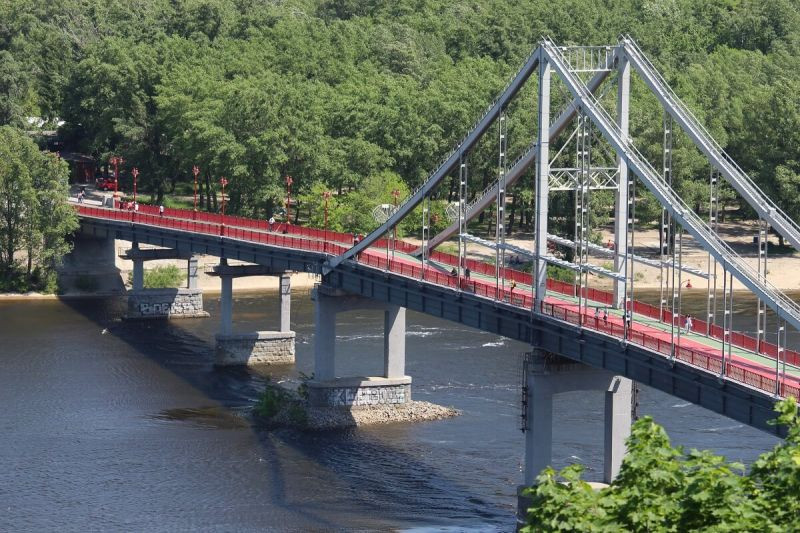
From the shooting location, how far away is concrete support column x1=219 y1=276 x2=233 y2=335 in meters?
120

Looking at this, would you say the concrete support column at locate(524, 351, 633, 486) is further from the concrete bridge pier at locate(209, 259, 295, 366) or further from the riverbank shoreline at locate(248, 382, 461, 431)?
the concrete bridge pier at locate(209, 259, 295, 366)

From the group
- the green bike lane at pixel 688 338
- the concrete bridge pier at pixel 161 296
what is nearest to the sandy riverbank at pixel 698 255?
the concrete bridge pier at pixel 161 296

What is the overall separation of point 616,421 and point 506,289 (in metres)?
14.6

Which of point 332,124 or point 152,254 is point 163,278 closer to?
point 152,254

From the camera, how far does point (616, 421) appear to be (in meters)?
79.2

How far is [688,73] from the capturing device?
19538 centimetres

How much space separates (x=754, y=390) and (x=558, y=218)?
9088 centimetres

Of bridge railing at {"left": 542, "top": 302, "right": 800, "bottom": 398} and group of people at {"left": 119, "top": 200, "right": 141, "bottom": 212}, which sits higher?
group of people at {"left": 119, "top": 200, "right": 141, "bottom": 212}

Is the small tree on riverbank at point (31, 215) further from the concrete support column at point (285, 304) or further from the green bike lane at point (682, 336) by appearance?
the green bike lane at point (682, 336)

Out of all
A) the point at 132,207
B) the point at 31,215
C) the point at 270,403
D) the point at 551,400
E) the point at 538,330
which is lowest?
the point at 270,403

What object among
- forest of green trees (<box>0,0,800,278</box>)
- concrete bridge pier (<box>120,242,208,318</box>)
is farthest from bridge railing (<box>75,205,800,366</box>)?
forest of green trees (<box>0,0,800,278</box>)

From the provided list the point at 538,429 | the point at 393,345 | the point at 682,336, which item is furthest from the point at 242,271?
the point at 682,336

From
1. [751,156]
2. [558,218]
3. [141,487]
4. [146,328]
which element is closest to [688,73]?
[751,156]

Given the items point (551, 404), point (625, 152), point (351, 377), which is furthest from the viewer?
point (351, 377)
